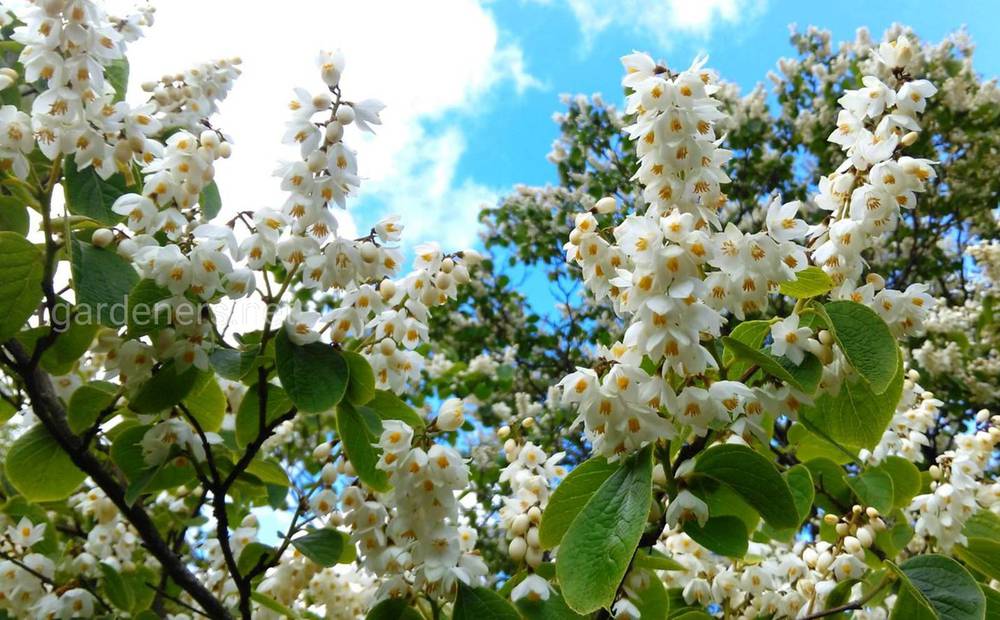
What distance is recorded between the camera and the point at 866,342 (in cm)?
179

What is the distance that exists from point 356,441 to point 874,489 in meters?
1.56

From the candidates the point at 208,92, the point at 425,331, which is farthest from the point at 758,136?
the point at 425,331

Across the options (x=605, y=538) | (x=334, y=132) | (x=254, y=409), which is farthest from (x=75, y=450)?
(x=605, y=538)

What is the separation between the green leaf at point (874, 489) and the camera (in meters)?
2.61

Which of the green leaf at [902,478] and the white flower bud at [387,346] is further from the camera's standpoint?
the green leaf at [902,478]

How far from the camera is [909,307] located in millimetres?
2018

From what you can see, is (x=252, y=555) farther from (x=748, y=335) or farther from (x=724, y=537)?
(x=748, y=335)

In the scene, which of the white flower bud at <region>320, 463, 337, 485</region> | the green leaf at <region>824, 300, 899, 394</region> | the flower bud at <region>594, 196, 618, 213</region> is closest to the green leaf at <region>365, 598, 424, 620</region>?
the white flower bud at <region>320, 463, 337, 485</region>

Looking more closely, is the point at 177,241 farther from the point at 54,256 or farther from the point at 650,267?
the point at 650,267

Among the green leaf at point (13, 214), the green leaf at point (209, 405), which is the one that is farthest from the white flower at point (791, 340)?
the green leaf at point (13, 214)

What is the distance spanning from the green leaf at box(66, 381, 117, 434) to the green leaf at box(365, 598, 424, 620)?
96 centimetres

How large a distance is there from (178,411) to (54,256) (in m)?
0.54

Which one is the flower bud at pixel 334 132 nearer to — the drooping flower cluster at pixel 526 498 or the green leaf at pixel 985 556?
the drooping flower cluster at pixel 526 498

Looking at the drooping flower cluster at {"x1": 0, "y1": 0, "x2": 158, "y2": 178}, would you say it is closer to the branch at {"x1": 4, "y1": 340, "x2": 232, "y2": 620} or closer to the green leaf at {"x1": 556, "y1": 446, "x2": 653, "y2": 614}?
the branch at {"x1": 4, "y1": 340, "x2": 232, "y2": 620}
